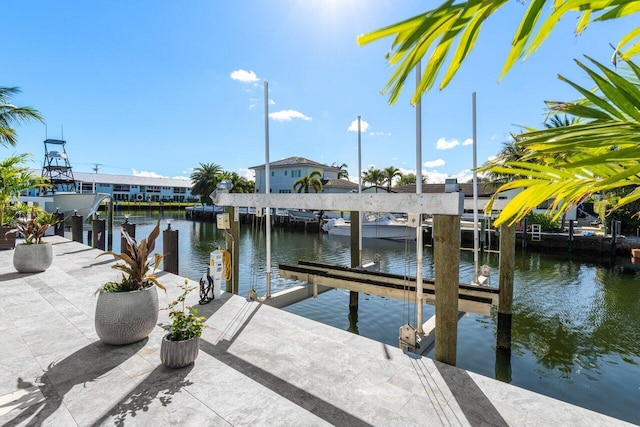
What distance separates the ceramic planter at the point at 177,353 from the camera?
4035 mm

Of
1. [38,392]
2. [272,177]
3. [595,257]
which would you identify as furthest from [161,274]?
[272,177]

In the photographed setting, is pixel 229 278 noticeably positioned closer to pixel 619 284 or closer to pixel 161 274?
pixel 161 274

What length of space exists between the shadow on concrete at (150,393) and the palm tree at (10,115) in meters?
14.9

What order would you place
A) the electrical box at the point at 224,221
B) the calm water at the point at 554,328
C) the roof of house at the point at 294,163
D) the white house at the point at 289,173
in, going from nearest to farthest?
the calm water at the point at 554,328 < the electrical box at the point at 224,221 < the white house at the point at 289,173 < the roof of house at the point at 294,163

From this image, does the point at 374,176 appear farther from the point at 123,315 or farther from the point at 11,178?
the point at 123,315

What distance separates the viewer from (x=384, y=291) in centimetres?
702

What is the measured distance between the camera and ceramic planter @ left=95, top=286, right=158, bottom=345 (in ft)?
14.8

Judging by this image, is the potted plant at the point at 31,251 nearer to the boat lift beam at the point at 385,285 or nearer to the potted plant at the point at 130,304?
the potted plant at the point at 130,304

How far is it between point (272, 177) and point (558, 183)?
170 feet

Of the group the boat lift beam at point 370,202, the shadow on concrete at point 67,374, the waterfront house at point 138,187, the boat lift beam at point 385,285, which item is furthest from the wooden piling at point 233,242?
the waterfront house at point 138,187

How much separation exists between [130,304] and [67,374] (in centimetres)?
100

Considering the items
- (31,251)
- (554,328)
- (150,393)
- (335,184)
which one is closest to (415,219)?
(150,393)

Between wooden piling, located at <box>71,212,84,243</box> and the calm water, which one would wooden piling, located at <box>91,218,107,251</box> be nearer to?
wooden piling, located at <box>71,212,84,243</box>

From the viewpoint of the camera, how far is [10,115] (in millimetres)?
13578
